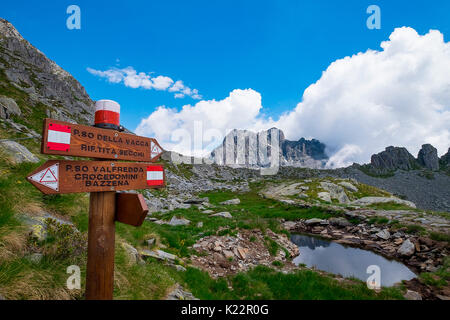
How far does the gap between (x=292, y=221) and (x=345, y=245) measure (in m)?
8.36

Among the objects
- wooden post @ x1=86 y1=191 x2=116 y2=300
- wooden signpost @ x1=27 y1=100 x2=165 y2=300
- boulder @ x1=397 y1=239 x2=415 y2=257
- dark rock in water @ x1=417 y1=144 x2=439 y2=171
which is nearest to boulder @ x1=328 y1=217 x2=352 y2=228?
boulder @ x1=397 y1=239 x2=415 y2=257

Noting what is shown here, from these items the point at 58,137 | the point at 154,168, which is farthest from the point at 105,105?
the point at 154,168

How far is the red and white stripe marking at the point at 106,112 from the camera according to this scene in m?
3.61

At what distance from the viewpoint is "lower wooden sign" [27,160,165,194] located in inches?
113

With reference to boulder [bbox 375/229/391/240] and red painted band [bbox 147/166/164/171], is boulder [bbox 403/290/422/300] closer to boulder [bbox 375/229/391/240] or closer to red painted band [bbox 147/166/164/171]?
boulder [bbox 375/229/391/240]

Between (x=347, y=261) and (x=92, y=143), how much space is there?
16455 millimetres

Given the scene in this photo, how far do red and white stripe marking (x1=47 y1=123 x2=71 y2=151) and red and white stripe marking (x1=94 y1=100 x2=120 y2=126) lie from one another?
0.61m

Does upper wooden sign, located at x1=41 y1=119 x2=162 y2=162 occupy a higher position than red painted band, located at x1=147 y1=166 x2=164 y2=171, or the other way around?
upper wooden sign, located at x1=41 y1=119 x2=162 y2=162

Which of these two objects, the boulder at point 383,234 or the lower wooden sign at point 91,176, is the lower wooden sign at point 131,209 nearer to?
the lower wooden sign at point 91,176

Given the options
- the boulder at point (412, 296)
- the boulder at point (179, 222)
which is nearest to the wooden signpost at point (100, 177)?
the boulder at point (412, 296)

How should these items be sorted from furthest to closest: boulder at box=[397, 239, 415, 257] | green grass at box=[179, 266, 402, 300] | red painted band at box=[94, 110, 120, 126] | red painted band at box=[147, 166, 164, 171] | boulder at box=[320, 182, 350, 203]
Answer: boulder at box=[320, 182, 350, 203] < boulder at box=[397, 239, 415, 257] < green grass at box=[179, 266, 402, 300] < red painted band at box=[147, 166, 164, 171] < red painted band at box=[94, 110, 120, 126]
